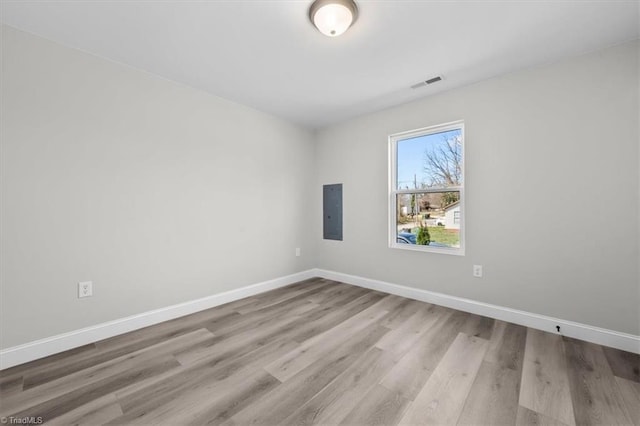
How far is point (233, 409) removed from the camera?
1472 mm

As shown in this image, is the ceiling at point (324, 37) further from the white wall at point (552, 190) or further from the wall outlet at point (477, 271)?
the wall outlet at point (477, 271)

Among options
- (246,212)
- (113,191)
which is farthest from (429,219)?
(113,191)

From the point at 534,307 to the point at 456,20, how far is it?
259cm

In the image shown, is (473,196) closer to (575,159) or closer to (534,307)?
(575,159)

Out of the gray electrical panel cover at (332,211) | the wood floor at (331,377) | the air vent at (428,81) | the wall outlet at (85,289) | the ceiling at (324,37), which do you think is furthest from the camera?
the gray electrical panel cover at (332,211)

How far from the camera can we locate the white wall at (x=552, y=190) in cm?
209

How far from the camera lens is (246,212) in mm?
3428

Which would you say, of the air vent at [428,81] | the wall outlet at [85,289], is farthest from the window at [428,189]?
the wall outlet at [85,289]

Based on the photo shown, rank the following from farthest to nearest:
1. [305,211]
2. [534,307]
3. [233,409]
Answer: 1. [305,211]
2. [534,307]
3. [233,409]

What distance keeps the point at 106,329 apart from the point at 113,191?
123 cm

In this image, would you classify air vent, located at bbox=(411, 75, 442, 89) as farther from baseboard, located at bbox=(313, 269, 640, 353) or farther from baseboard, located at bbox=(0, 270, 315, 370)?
baseboard, located at bbox=(0, 270, 315, 370)

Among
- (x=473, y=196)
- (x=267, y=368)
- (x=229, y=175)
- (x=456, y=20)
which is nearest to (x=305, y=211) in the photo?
(x=229, y=175)

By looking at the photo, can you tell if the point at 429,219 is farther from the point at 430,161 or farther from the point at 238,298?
the point at 238,298

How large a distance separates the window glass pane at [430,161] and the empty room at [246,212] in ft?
0.09
